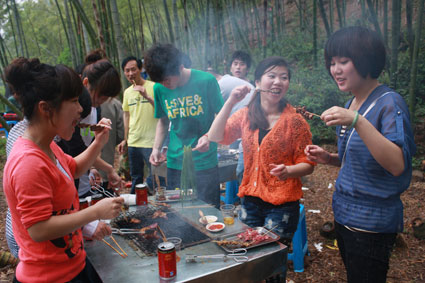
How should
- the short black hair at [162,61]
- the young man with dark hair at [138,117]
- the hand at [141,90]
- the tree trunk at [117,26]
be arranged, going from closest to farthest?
the short black hair at [162,61], the hand at [141,90], the young man with dark hair at [138,117], the tree trunk at [117,26]

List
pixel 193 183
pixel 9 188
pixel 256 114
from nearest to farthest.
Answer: pixel 9 188
pixel 256 114
pixel 193 183

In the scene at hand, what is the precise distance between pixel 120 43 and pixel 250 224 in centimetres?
459

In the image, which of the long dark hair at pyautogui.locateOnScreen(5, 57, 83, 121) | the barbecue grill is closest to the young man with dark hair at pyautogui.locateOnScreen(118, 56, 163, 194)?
the barbecue grill

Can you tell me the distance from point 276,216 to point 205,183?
1205 millimetres

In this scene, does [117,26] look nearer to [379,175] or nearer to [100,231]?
[100,231]

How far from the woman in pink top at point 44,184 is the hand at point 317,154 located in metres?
1.41

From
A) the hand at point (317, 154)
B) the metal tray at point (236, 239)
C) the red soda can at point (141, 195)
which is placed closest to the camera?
the metal tray at point (236, 239)

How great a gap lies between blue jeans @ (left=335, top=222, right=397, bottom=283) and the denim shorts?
0.53 metres

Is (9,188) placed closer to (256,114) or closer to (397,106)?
(256,114)

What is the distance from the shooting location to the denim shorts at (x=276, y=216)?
240 cm

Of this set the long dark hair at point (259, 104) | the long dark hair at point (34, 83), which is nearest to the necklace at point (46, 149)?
the long dark hair at point (34, 83)

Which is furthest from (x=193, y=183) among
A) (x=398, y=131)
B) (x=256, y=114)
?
(x=398, y=131)

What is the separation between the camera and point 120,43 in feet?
18.8

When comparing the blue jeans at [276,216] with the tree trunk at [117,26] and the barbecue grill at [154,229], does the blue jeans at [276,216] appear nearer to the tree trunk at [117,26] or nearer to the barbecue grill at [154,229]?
the barbecue grill at [154,229]
